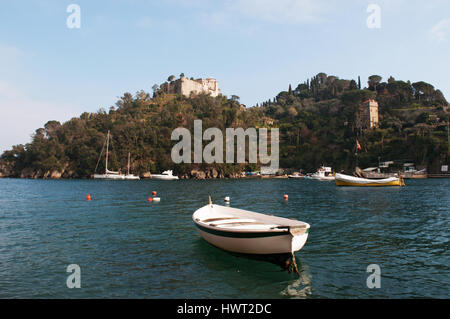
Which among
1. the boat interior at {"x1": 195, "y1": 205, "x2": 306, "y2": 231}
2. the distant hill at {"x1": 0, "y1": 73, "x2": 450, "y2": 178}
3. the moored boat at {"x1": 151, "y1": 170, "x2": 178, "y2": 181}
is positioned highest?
the distant hill at {"x1": 0, "y1": 73, "x2": 450, "y2": 178}

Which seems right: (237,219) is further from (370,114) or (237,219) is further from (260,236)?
(370,114)

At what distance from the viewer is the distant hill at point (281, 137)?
109 meters

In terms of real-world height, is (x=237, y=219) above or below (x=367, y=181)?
above

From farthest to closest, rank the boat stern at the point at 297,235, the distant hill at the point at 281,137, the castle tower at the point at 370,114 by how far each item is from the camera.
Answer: the castle tower at the point at 370,114, the distant hill at the point at 281,137, the boat stern at the point at 297,235

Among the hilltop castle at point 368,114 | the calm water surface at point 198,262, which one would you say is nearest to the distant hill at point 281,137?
the hilltop castle at point 368,114

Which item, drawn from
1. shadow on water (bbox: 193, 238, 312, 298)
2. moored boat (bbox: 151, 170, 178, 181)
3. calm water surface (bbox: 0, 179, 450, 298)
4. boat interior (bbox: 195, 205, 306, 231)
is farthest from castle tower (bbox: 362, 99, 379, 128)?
shadow on water (bbox: 193, 238, 312, 298)

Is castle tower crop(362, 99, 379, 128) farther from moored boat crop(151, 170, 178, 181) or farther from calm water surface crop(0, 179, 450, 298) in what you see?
calm water surface crop(0, 179, 450, 298)

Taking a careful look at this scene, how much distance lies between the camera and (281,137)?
156 meters

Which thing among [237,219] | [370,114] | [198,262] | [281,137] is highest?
[370,114]

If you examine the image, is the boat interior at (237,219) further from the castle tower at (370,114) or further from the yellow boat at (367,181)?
the castle tower at (370,114)

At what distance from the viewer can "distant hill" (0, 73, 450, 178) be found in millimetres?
109250

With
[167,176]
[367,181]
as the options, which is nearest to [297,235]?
[367,181]

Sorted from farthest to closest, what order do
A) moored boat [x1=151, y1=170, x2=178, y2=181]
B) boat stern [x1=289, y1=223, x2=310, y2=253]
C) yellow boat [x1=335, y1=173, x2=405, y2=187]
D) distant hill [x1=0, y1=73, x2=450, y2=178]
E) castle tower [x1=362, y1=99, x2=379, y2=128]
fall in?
castle tower [x1=362, y1=99, x2=379, y2=128], distant hill [x1=0, y1=73, x2=450, y2=178], moored boat [x1=151, y1=170, x2=178, y2=181], yellow boat [x1=335, y1=173, x2=405, y2=187], boat stern [x1=289, y1=223, x2=310, y2=253]

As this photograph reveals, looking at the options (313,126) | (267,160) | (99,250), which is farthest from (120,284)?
(313,126)
